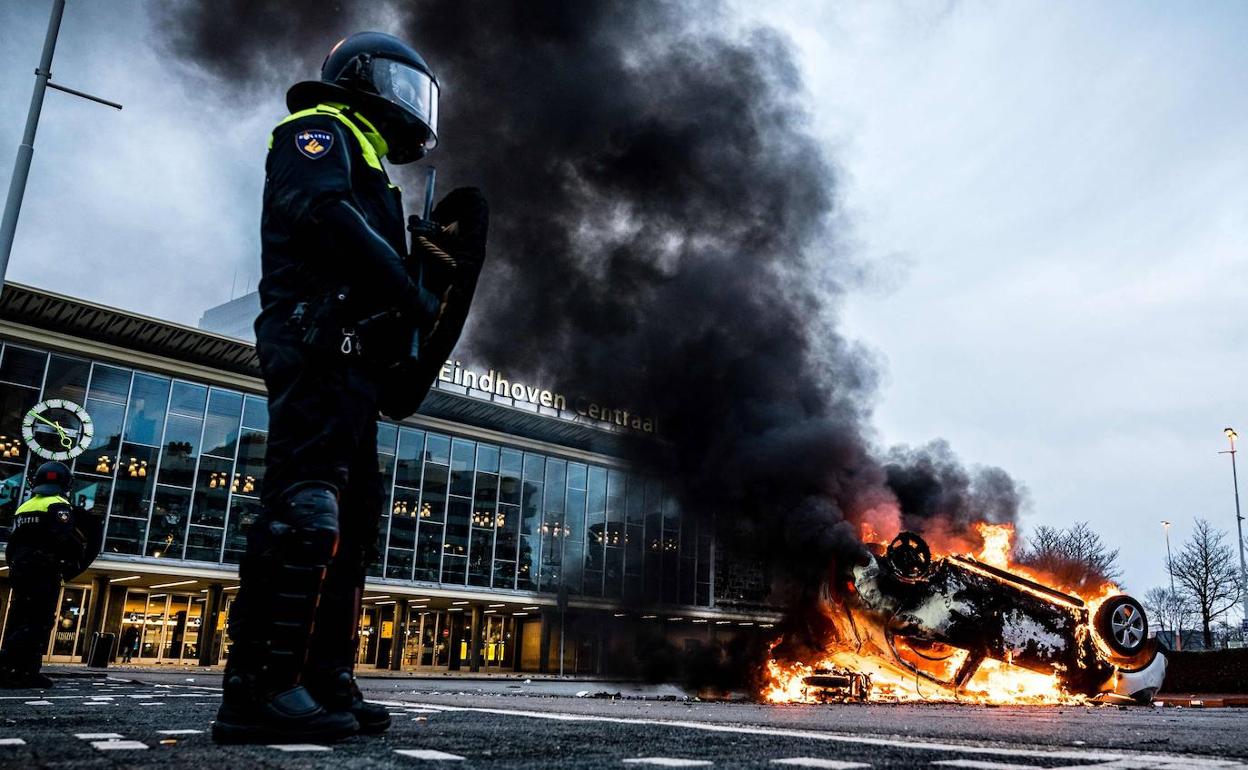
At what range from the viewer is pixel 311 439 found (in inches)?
122

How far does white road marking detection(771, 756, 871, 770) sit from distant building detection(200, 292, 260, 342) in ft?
233

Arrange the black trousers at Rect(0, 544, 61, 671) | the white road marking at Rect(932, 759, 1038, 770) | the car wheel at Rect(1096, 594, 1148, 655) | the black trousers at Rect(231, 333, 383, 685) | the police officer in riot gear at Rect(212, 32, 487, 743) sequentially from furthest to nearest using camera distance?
the car wheel at Rect(1096, 594, 1148, 655) < the black trousers at Rect(0, 544, 61, 671) < the black trousers at Rect(231, 333, 383, 685) < the police officer in riot gear at Rect(212, 32, 487, 743) < the white road marking at Rect(932, 759, 1038, 770)

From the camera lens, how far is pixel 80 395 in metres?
26.2

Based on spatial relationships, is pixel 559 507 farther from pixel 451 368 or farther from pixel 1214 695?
pixel 1214 695

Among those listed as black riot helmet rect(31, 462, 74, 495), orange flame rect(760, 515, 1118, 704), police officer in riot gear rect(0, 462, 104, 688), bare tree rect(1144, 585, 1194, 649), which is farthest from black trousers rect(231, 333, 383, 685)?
bare tree rect(1144, 585, 1194, 649)

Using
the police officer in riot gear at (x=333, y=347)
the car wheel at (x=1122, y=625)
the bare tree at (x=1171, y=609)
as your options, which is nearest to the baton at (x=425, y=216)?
the police officer in riot gear at (x=333, y=347)

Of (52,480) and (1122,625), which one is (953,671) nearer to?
(1122,625)

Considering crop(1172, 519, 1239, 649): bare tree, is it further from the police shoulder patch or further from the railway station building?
the police shoulder patch

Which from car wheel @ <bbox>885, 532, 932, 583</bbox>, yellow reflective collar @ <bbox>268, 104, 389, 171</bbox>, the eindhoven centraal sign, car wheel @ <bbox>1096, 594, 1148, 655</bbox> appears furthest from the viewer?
the eindhoven centraal sign

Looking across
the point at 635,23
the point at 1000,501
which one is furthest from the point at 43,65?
the point at 1000,501

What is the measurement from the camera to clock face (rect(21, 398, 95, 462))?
82.3 feet

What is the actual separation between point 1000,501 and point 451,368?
810 inches

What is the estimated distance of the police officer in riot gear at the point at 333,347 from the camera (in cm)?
288

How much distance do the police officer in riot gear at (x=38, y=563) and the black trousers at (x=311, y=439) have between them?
19.4 ft
